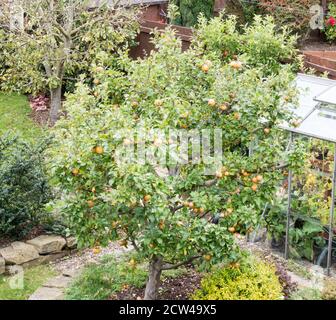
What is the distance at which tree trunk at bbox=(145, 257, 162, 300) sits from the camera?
8.41 m

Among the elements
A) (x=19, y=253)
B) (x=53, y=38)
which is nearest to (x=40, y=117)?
(x=53, y=38)

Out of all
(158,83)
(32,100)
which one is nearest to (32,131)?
(32,100)

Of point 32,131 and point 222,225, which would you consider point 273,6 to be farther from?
point 222,225

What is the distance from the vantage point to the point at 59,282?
9.70 meters

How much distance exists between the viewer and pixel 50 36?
15.4m

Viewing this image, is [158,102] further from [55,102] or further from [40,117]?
[40,117]

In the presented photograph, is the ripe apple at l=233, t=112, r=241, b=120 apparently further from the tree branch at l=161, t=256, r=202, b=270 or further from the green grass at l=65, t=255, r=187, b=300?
the green grass at l=65, t=255, r=187, b=300

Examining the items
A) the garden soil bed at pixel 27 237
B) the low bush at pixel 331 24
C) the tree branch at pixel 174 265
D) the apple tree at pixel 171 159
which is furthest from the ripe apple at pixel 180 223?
the low bush at pixel 331 24

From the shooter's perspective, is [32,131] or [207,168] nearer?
[207,168]

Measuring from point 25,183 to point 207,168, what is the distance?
3.82 metres

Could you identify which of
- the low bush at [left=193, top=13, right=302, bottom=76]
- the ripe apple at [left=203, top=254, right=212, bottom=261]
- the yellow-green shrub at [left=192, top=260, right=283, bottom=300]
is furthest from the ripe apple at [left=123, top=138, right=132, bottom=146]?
the low bush at [left=193, top=13, right=302, bottom=76]

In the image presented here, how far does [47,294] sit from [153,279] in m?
1.65

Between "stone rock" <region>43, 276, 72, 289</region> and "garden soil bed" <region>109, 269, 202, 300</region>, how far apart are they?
36.3 inches

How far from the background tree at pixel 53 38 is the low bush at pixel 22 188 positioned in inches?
191
